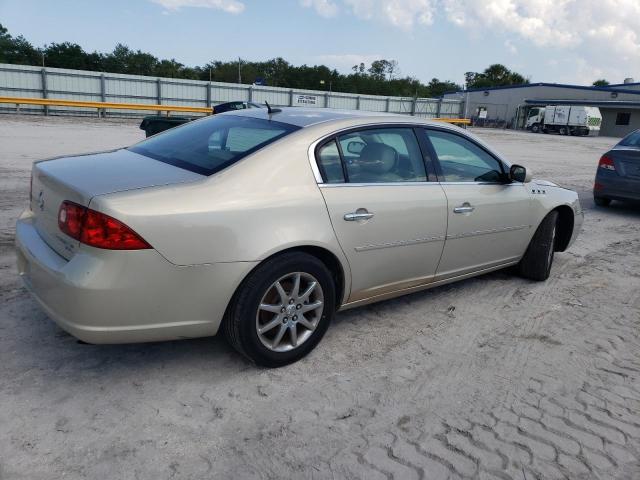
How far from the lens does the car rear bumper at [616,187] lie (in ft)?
28.4

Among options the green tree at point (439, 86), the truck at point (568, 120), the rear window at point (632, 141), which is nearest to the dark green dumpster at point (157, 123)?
the rear window at point (632, 141)

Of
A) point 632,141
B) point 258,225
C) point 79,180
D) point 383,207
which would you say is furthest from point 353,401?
point 632,141

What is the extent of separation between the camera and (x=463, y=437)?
2.72 metres

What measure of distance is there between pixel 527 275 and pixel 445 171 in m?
1.70

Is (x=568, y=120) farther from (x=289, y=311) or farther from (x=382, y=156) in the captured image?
(x=289, y=311)

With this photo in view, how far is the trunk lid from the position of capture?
279cm

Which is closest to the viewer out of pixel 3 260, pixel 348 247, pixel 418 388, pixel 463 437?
pixel 463 437

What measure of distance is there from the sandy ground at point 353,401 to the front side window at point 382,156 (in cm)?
112

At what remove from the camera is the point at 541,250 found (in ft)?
16.3

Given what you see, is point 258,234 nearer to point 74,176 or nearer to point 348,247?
point 348,247

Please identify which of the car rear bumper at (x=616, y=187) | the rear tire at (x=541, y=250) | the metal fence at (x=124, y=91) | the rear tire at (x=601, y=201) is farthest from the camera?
the metal fence at (x=124, y=91)

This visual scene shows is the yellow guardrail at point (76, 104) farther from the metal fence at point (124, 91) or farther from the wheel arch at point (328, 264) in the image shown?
the wheel arch at point (328, 264)

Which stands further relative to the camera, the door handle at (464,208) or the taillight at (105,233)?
the door handle at (464,208)

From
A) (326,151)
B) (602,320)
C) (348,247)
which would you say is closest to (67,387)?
(348,247)
